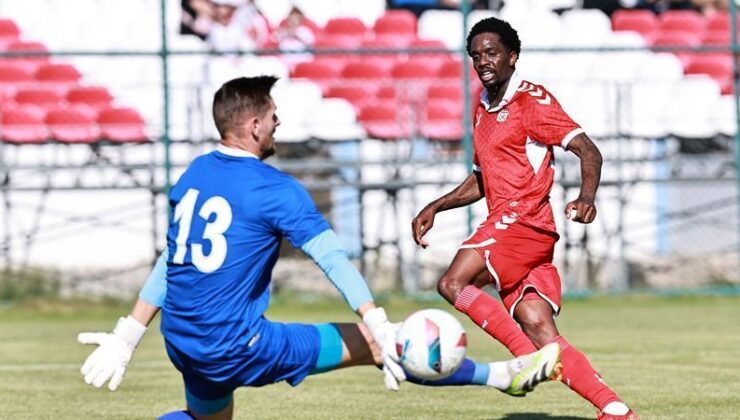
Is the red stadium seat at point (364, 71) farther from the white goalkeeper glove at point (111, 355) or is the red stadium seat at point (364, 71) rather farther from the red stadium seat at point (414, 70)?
the white goalkeeper glove at point (111, 355)

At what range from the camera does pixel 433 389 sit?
9367mm

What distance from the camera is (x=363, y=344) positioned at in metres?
6.03

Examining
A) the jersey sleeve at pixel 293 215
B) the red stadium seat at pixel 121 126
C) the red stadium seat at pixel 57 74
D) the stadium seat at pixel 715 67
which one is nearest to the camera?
the jersey sleeve at pixel 293 215

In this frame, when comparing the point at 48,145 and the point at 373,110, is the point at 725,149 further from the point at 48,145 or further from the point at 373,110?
the point at 48,145

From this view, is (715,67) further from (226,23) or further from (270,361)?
(270,361)

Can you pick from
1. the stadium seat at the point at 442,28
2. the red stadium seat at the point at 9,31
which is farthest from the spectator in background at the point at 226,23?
the stadium seat at the point at 442,28

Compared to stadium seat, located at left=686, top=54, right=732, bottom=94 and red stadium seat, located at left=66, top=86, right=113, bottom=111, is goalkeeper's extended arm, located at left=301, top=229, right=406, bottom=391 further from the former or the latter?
stadium seat, located at left=686, top=54, right=732, bottom=94

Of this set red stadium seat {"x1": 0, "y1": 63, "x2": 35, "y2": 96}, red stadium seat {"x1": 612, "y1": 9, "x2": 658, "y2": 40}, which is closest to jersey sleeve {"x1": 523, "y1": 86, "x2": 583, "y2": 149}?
red stadium seat {"x1": 0, "y1": 63, "x2": 35, "y2": 96}

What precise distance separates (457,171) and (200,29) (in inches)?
154

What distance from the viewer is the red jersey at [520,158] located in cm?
752

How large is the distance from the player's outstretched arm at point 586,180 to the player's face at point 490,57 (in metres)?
0.56

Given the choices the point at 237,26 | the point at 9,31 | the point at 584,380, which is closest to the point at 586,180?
the point at 584,380

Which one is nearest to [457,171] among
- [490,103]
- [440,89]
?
[440,89]

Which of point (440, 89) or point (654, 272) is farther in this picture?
point (654, 272)
